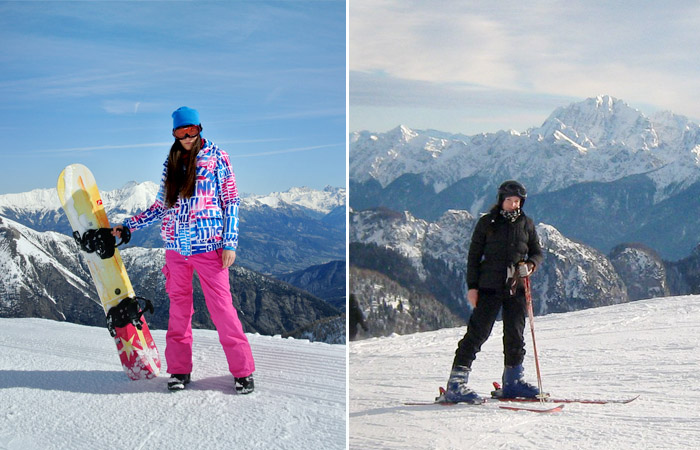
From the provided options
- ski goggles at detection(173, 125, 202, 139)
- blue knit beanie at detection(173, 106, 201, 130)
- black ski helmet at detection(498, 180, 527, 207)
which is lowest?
black ski helmet at detection(498, 180, 527, 207)

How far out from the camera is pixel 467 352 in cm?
250

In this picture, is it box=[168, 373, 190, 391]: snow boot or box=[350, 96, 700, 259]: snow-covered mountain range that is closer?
box=[168, 373, 190, 391]: snow boot

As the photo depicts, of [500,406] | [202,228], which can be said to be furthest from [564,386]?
[202,228]

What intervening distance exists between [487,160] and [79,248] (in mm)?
146473

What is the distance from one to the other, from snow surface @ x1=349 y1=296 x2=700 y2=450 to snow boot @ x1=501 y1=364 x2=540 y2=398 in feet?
0.47

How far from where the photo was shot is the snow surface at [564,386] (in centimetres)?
203

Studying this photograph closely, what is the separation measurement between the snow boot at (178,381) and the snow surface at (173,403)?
0.10 ft

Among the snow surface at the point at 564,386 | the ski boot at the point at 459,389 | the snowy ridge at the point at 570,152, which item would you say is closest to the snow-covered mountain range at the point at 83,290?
the snow surface at the point at 564,386

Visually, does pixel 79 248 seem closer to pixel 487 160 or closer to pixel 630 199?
pixel 630 199

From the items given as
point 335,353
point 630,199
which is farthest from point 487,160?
point 335,353

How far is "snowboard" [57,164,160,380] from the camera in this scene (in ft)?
8.04

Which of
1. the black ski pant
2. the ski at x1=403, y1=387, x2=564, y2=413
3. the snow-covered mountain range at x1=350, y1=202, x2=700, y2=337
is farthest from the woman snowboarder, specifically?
the snow-covered mountain range at x1=350, y1=202, x2=700, y2=337

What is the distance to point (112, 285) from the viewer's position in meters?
2.49

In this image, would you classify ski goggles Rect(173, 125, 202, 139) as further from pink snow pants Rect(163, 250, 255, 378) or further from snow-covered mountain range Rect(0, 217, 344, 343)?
snow-covered mountain range Rect(0, 217, 344, 343)
